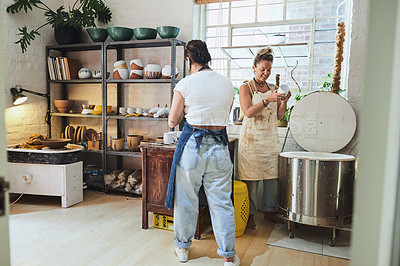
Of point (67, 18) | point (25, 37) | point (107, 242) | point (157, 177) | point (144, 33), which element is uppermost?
point (67, 18)

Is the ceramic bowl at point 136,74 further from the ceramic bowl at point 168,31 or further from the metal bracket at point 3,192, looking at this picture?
the metal bracket at point 3,192

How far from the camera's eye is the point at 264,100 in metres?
2.87

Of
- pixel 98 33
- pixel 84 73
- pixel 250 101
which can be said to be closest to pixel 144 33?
Result: pixel 98 33

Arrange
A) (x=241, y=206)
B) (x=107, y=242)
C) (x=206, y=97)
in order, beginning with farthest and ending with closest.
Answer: (x=241, y=206) < (x=107, y=242) < (x=206, y=97)

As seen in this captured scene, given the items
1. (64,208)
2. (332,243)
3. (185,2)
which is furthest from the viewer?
(185,2)

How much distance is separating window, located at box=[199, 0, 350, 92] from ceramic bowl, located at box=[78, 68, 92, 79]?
1.63 meters

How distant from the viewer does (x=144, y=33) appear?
3.98 m

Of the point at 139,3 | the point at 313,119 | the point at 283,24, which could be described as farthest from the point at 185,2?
the point at 313,119

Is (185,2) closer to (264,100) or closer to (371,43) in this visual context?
(264,100)

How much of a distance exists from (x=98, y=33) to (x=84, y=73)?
57 cm

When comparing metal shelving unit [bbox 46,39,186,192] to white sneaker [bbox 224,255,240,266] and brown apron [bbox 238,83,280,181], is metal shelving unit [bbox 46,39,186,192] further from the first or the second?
white sneaker [bbox 224,255,240,266]

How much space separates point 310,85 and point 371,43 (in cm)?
320

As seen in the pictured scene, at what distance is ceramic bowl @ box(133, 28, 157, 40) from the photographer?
397 centimetres

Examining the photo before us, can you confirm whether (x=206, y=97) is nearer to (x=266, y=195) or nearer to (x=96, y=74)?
(x=266, y=195)
